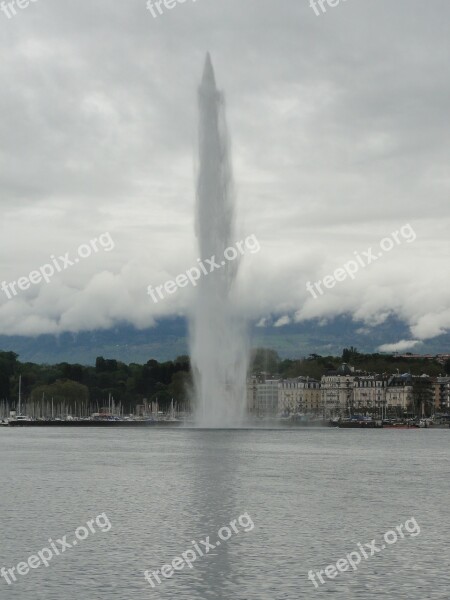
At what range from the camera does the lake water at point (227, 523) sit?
2928 centimetres

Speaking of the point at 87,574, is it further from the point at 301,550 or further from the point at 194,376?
the point at 194,376

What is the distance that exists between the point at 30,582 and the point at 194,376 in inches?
3007

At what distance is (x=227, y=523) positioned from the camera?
4038 centimetres

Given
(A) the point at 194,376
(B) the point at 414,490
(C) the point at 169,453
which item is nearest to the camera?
(B) the point at 414,490

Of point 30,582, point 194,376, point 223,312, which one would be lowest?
point 30,582

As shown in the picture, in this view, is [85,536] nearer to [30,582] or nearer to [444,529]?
[30,582]

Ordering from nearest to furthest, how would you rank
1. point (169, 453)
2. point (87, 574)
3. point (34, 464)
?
point (87, 574) < point (34, 464) < point (169, 453)

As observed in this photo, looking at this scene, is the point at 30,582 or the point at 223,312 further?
the point at 223,312

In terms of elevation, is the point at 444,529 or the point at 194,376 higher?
the point at 194,376

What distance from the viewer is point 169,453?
→ 84.8m

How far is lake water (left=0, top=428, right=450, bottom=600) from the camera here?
96.1ft

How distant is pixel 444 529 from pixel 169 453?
4723cm

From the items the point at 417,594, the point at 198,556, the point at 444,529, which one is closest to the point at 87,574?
the point at 198,556

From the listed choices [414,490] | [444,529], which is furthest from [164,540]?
[414,490]
